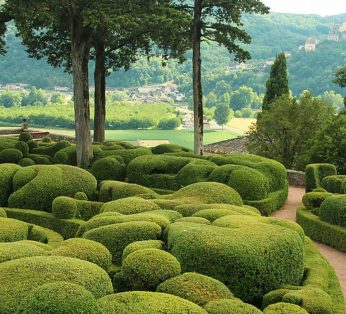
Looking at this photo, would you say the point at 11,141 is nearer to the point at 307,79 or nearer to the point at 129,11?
the point at 129,11

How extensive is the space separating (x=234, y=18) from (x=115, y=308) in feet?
68.6

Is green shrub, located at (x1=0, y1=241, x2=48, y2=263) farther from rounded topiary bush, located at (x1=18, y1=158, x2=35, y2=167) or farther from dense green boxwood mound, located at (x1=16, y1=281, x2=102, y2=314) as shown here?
rounded topiary bush, located at (x1=18, y1=158, x2=35, y2=167)

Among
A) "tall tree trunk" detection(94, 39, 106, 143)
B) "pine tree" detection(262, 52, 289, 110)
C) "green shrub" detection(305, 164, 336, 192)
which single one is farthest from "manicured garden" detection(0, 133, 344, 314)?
"pine tree" detection(262, 52, 289, 110)

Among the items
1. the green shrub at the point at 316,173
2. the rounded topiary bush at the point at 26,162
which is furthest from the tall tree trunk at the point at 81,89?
the green shrub at the point at 316,173

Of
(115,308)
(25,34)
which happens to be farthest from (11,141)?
(115,308)

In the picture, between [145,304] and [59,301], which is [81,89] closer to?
[145,304]

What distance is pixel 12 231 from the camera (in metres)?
11.3

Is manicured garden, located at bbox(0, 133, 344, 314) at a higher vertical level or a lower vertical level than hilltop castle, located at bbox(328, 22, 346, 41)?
lower

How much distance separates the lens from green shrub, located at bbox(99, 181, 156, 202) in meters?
15.5

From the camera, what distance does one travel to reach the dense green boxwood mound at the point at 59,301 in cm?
616

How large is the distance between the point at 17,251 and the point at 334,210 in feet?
34.2

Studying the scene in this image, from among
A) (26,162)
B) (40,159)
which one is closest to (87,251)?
(26,162)

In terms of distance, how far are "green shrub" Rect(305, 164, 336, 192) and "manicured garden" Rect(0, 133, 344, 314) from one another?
23.0 feet

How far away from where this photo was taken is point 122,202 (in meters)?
12.6
